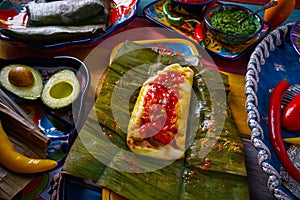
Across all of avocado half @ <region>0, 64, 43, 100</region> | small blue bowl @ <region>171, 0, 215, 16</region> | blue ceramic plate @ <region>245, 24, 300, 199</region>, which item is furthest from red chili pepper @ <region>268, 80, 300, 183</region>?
A: avocado half @ <region>0, 64, 43, 100</region>

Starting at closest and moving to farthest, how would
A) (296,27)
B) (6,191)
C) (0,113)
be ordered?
(6,191), (0,113), (296,27)

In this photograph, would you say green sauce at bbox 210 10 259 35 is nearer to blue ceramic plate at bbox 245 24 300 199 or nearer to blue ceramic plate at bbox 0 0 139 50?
blue ceramic plate at bbox 245 24 300 199

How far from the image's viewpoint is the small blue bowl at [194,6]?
189 centimetres

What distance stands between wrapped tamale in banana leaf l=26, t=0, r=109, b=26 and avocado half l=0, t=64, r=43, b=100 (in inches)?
14.3

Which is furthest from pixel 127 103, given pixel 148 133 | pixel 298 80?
pixel 298 80

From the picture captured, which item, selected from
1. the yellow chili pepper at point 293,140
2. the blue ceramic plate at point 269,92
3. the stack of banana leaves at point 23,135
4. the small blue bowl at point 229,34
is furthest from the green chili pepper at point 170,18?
the stack of banana leaves at point 23,135

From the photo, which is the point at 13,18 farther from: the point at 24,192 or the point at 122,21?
the point at 24,192

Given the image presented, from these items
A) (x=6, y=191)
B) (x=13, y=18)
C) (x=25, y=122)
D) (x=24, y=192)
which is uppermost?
(x=13, y=18)

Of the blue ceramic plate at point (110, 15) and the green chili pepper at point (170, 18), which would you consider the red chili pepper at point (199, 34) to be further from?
the blue ceramic plate at point (110, 15)

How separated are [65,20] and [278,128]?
49.6 inches

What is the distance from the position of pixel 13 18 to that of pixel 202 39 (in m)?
1.13

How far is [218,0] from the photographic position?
2.15 m

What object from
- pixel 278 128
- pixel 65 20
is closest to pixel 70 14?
pixel 65 20

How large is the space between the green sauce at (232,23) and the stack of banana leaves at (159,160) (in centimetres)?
27
